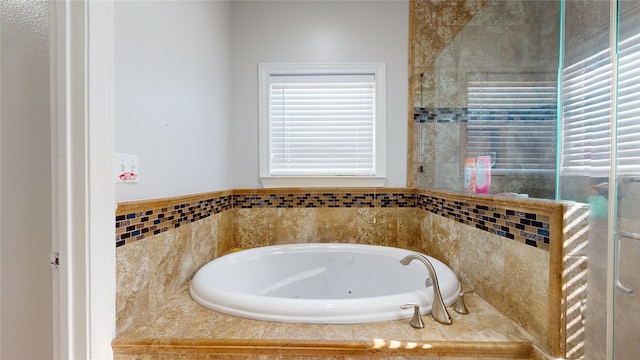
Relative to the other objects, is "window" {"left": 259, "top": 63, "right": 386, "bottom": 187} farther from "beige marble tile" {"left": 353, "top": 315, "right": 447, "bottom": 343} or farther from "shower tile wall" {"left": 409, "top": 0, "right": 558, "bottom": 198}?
"beige marble tile" {"left": 353, "top": 315, "right": 447, "bottom": 343}

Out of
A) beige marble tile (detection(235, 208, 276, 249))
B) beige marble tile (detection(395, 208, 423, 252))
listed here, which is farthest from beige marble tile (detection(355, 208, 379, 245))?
beige marble tile (detection(235, 208, 276, 249))

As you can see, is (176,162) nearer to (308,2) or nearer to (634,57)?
(308,2)

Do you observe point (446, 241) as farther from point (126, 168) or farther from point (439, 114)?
point (126, 168)

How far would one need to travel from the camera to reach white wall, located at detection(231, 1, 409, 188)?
1.82 m

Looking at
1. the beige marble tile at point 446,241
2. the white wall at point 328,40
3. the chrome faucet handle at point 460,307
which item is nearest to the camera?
the chrome faucet handle at point 460,307

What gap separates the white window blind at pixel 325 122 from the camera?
6.06 ft

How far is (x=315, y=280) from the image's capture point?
1634 millimetres

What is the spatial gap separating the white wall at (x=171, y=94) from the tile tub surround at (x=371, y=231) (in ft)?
0.41

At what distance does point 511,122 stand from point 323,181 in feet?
4.11

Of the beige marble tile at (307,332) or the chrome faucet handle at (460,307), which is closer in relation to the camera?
the beige marble tile at (307,332)

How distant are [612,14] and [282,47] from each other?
167 centimetres

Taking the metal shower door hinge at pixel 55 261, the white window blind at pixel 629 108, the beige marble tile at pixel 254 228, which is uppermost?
the white window blind at pixel 629 108

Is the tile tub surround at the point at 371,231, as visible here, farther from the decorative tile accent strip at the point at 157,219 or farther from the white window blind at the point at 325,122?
the white window blind at the point at 325,122


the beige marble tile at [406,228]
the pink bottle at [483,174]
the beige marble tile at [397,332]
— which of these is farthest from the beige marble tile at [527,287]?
the beige marble tile at [406,228]
